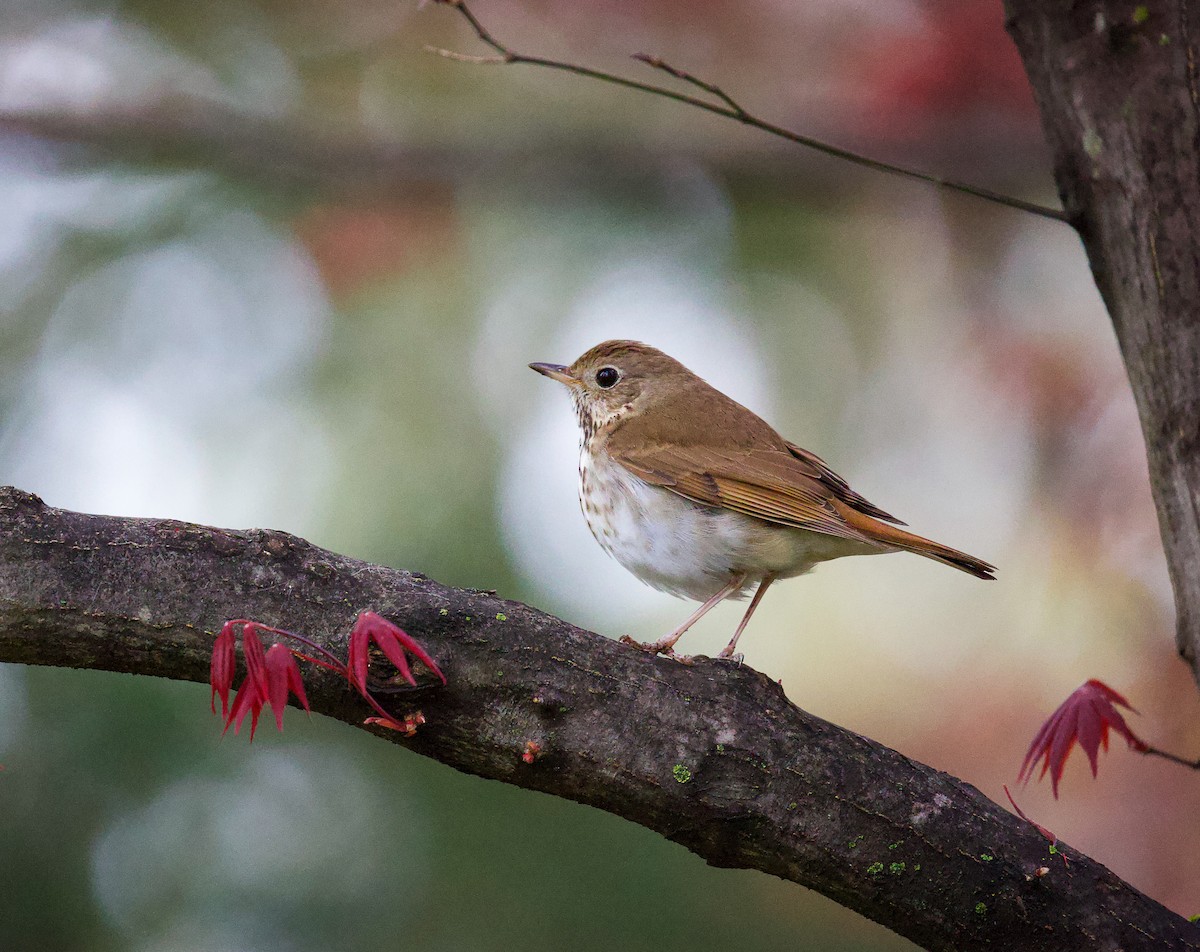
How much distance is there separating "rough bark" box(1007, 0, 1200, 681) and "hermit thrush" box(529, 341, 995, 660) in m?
0.70

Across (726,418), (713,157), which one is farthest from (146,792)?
(713,157)

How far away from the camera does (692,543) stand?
3738 mm

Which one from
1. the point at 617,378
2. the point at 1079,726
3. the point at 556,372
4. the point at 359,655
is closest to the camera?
the point at 359,655

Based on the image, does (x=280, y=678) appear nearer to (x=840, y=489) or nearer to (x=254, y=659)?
(x=254, y=659)

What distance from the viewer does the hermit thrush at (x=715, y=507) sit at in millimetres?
3637

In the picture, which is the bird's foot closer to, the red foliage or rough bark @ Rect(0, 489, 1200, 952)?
rough bark @ Rect(0, 489, 1200, 952)

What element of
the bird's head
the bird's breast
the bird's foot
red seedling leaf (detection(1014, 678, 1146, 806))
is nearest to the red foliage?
the bird's foot

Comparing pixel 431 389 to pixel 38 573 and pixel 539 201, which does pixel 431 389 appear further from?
pixel 38 573

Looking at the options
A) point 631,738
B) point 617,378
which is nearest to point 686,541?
point 617,378

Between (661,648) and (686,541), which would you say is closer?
(661,648)

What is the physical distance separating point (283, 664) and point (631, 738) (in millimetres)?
701

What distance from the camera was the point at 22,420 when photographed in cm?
481

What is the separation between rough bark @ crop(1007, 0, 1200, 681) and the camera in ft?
8.80

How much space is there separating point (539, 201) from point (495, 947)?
317 cm
